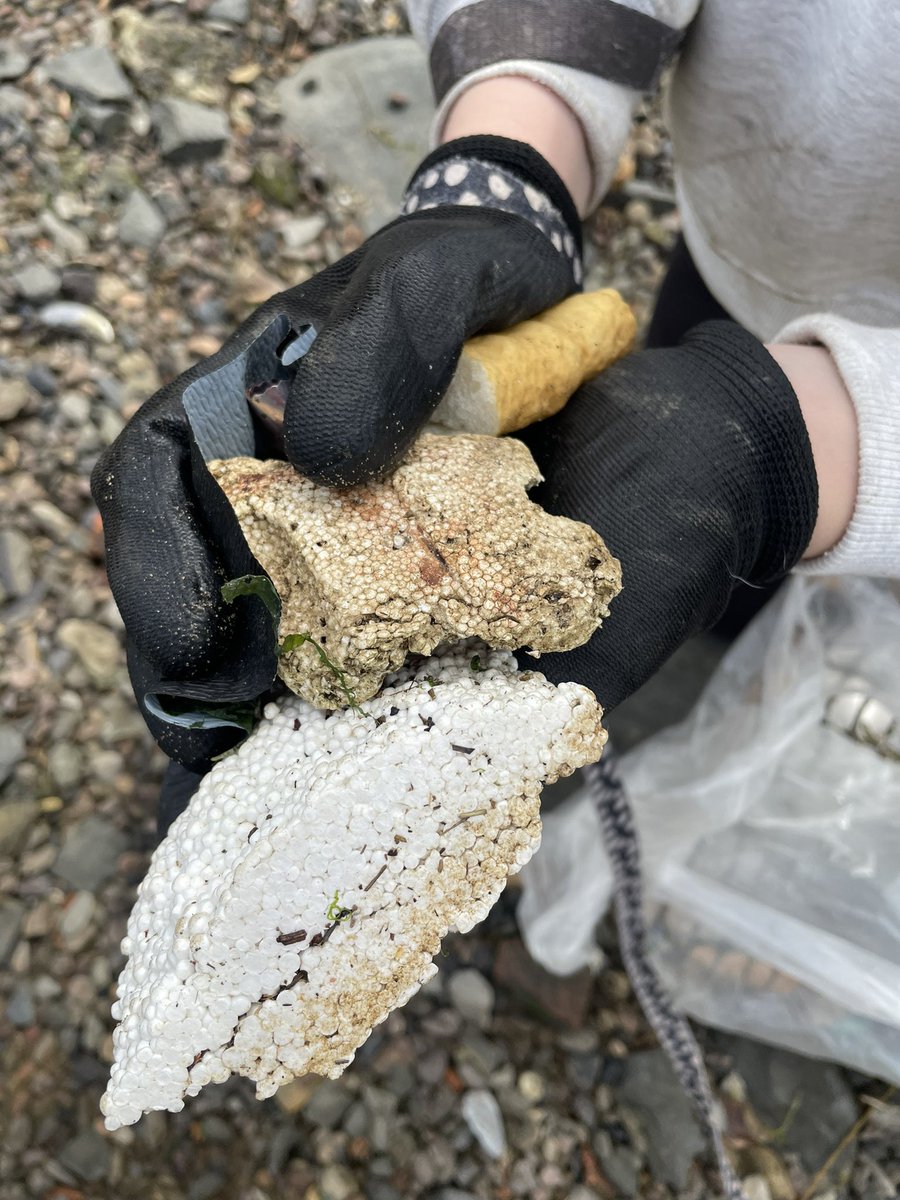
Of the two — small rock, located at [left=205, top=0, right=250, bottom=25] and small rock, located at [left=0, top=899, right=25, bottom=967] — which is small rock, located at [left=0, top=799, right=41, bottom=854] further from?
small rock, located at [left=205, top=0, right=250, bottom=25]

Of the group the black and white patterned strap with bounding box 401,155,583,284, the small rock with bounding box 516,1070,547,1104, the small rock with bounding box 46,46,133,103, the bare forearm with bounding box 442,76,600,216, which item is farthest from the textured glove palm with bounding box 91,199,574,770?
the small rock with bounding box 46,46,133,103

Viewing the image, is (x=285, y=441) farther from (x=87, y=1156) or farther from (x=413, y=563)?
(x=87, y=1156)

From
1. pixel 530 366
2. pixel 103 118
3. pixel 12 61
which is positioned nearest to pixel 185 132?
pixel 103 118

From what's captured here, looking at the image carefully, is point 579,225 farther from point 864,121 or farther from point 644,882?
point 644,882

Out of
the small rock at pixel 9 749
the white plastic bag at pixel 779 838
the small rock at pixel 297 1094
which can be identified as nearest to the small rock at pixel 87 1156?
the small rock at pixel 297 1094

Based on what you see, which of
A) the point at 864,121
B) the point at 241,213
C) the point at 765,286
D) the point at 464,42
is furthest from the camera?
the point at 241,213

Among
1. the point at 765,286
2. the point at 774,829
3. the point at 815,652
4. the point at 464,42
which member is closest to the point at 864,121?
the point at 765,286
